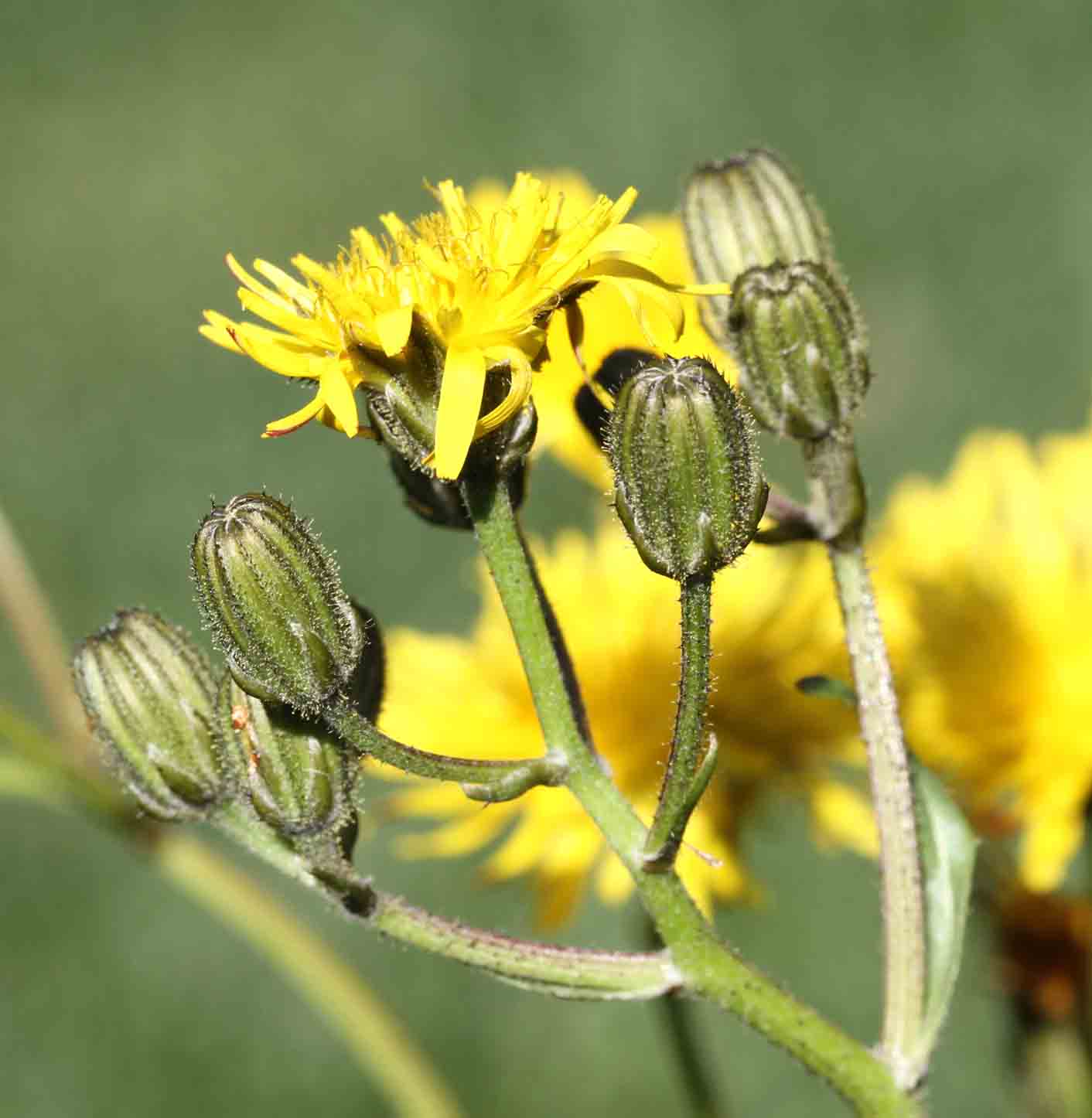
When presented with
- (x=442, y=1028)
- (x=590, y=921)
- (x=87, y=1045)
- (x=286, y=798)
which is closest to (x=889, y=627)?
(x=286, y=798)

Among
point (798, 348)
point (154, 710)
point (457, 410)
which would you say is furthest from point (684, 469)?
point (154, 710)

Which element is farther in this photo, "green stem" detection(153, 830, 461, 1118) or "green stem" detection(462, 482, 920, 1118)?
"green stem" detection(153, 830, 461, 1118)

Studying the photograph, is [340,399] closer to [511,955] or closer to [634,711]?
[511,955]

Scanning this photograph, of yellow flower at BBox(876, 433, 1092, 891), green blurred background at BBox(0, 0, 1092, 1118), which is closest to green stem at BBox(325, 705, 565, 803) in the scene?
yellow flower at BBox(876, 433, 1092, 891)

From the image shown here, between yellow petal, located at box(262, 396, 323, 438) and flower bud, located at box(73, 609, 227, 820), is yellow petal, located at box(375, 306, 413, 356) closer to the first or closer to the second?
yellow petal, located at box(262, 396, 323, 438)

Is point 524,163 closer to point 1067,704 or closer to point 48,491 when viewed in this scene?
point 48,491

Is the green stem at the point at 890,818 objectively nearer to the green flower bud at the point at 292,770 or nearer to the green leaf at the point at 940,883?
the green leaf at the point at 940,883
